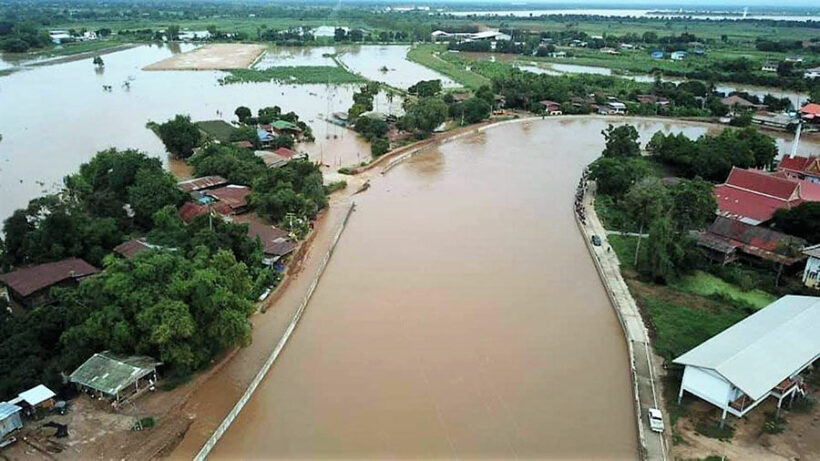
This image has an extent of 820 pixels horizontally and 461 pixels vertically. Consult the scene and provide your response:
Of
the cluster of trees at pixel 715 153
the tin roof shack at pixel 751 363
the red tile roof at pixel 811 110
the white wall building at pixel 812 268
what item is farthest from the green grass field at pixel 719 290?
the red tile roof at pixel 811 110

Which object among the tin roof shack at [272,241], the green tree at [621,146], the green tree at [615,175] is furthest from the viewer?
the green tree at [621,146]

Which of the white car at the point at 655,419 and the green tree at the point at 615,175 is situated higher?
the green tree at the point at 615,175

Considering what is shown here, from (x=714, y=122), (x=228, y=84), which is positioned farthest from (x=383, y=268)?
(x=228, y=84)

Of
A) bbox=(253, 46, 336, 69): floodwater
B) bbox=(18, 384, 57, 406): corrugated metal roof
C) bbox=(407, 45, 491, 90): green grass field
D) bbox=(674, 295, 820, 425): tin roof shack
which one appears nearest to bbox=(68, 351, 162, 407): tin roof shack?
bbox=(18, 384, 57, 406): corrugated metal roof

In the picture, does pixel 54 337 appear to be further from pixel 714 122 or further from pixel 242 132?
pixel 714 122

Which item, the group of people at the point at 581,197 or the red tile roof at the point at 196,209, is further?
the group of people at the point at 581,197

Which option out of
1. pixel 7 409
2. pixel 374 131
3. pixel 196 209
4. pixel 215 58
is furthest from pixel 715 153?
pixel 215 58

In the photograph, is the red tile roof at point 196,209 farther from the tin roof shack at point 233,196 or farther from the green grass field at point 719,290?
the green grass field at point 719,290
